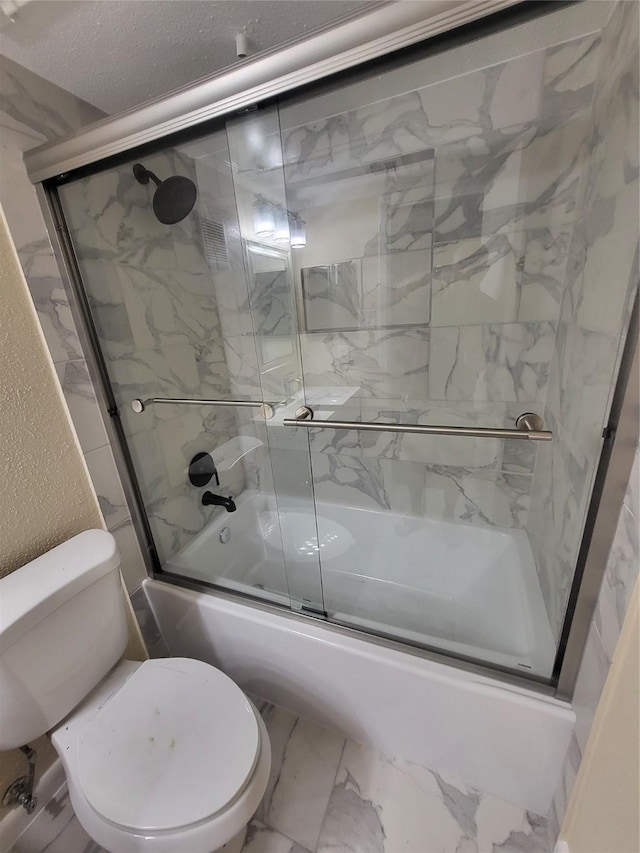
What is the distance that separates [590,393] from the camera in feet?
2.83

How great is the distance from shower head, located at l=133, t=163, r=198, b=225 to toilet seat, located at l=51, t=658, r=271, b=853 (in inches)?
60.9

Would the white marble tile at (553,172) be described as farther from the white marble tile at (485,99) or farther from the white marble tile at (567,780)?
the white marble tile at (567,780)

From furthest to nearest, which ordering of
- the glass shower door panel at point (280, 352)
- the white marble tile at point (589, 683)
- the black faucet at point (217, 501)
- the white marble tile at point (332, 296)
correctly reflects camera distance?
the black faucet at point (217, 501) → the white marble tile at point (332, 296) → the glass shower door panel at point (280, 352) → the white marble tile at point (589, 683)

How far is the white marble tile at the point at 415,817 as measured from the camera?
96 centimetres

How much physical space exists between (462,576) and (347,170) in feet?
5.63

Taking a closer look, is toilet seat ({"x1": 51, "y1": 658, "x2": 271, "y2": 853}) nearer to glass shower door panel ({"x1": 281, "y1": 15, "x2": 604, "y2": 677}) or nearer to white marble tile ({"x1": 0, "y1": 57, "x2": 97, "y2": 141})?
glass shower door panel ({"x1": 281, "y1": 15, "x2": 604, "y2": 677})

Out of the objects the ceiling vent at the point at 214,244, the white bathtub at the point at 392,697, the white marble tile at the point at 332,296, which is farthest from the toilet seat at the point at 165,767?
the ceiling vent at the point at 214,244

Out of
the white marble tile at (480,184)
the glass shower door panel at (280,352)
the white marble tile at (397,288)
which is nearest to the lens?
the white marble tile at (480,184)

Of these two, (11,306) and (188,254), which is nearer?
(11,306)

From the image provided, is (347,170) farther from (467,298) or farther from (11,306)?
(11,306)

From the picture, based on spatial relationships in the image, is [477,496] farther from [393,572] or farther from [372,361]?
[372,361]

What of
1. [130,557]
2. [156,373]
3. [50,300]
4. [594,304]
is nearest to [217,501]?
[130,557]

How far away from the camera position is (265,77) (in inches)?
30.2

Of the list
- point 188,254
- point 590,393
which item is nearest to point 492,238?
point 590,393
